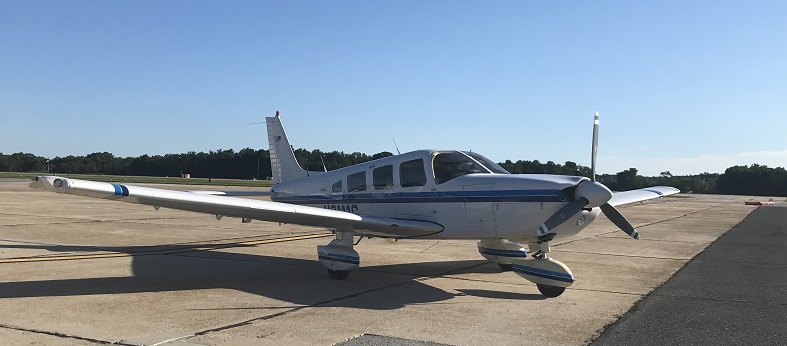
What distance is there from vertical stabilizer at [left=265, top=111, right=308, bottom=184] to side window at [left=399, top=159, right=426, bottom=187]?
4414 millimetres

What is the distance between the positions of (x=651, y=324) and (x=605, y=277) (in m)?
3.68

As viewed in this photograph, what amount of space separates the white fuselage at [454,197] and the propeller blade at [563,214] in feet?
0.58

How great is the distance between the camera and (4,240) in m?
13.5

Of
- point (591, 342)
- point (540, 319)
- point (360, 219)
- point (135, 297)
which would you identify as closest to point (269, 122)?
point (360, 219)

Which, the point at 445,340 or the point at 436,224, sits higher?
the point at 436,224

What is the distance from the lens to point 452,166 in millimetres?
9914

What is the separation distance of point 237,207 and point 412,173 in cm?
314

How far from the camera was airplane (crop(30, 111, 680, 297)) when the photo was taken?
8.24 meters

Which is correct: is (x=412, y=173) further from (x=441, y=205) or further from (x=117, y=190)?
(x=117, y=190)

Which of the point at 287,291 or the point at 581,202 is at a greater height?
the point at 581,202

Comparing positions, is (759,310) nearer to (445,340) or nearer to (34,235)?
(445,340)

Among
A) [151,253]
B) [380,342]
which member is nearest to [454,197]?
[380,342]

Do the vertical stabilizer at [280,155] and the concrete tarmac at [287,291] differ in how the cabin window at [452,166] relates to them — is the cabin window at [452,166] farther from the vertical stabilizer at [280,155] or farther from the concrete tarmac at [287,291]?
the vertical stabilizer at [280,155]

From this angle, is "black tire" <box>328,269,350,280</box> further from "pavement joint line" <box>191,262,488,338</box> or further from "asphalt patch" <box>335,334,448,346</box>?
"asphalt patch" <box>335,334,448,346</box>
